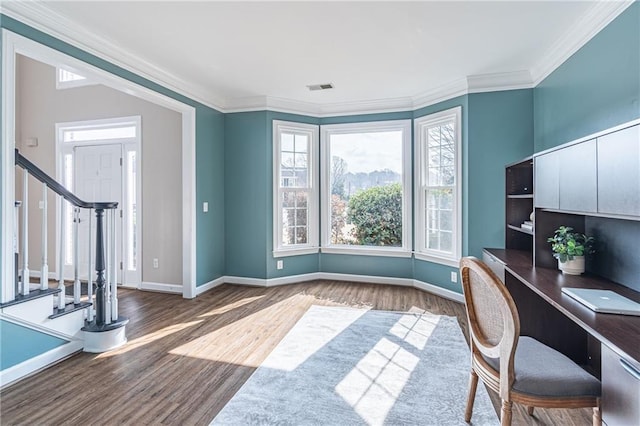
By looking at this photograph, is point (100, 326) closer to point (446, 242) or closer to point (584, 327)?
point (584, 327)

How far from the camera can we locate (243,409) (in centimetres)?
196

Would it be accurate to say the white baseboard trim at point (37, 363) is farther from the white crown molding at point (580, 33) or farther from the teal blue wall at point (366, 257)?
the white crown molding at point (580, 33)

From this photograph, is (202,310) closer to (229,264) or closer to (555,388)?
(229,264)

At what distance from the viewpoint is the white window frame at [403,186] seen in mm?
4613

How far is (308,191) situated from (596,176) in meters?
3.64

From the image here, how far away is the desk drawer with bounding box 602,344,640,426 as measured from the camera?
1.03 metres

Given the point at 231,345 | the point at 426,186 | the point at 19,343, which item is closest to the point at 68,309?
the point at 19,343

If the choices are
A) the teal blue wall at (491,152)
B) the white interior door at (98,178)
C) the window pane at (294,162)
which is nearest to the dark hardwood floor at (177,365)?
the teal blue wall at (491,152)

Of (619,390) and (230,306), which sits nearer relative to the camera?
(619,390)

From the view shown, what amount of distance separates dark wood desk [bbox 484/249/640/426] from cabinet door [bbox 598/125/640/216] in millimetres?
491

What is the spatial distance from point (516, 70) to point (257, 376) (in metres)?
3.97

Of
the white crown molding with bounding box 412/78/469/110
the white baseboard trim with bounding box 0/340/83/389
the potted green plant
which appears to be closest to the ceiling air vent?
the white crown molding with bounding box 412/78/469/110

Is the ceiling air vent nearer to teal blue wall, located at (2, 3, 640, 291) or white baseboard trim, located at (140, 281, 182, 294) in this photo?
teal blue wall, located at (2, 3, 640, 291)

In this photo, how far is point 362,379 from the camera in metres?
2.28
